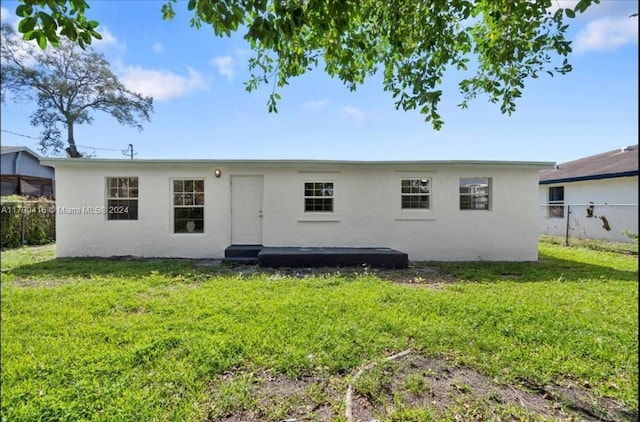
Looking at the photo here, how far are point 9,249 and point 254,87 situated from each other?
10928 millimetres

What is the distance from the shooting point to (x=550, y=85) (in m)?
4.11

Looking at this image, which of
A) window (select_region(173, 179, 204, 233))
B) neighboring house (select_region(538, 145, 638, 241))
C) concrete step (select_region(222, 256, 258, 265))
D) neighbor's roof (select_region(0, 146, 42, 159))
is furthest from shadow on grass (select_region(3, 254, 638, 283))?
neighbor's roof (select_region(0, 146, 42, 159))

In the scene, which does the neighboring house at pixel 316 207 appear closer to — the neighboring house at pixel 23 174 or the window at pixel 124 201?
the window at pixel 124 201

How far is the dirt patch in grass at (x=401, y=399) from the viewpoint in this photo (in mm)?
2449

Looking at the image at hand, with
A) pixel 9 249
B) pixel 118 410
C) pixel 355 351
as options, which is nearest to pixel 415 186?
pixel 355 351

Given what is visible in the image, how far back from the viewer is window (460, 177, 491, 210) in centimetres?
952

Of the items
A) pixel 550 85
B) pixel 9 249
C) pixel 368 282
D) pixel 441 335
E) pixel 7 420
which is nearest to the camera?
pixel 7 420

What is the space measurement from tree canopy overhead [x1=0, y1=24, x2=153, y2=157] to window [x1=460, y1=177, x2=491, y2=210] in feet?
71.0

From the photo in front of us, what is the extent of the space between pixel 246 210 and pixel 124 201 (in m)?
3.35

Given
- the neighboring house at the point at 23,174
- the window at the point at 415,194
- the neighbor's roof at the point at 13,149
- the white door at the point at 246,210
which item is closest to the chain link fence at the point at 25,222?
the neighboring house at the point at 23,174

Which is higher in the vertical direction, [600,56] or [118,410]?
[600,56]

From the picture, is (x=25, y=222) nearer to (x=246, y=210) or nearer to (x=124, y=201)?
(x=124, y=201)

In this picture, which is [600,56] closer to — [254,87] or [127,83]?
[254,87]

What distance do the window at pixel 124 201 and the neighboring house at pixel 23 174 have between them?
8.14 metres
